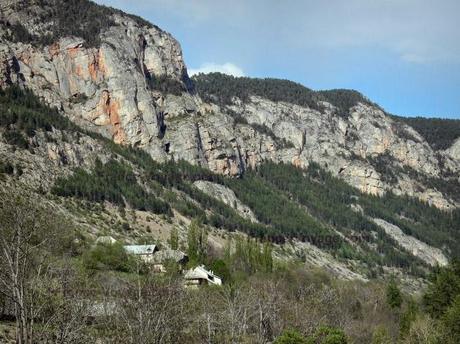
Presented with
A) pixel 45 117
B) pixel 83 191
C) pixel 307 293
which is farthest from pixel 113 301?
pixel 45 117

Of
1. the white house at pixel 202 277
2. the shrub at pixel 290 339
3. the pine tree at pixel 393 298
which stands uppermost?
the white house at pixel 202 277

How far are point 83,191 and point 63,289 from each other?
124 meters

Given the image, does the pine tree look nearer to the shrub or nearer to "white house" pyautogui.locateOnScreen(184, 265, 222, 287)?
"white house" pyautogui.locateOnScreen(184, 265, 222, 287)

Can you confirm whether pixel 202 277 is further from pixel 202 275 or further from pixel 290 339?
pixel 290 339

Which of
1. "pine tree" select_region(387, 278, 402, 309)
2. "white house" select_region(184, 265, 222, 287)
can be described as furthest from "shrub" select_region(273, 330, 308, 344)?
"pine tree" select_region(387, 278, 402, 309)

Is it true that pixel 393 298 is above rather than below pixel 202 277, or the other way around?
below

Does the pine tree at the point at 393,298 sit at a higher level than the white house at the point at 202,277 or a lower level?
lower

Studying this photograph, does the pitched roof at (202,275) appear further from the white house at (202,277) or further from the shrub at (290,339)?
the shrub at (290,339)

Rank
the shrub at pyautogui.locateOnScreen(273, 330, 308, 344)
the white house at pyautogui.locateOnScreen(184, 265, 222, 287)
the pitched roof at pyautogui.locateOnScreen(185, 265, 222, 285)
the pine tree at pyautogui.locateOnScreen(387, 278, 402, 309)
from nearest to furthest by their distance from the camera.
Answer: the shrub at pyautogui.locateOnScreen(273, 330, 308, 344)
the white house at pyautogui.locateOnScreen(184, 265, 222, 287)
the pitched roof at pyautogui.locateOnScreen(185, 265, 222, 285)
the pine tree at pyautogui.locateOnScreen(387, 278, 402, 309)

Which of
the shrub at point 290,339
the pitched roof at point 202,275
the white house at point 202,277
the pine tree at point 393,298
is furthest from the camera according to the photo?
the pine tree at point 393,298

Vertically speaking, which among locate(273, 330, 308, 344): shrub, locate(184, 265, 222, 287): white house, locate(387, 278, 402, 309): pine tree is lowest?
locate(387, 278, 402, 309): pine tree

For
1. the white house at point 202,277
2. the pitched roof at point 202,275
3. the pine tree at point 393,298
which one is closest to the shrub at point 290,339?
the white house at point 202,277

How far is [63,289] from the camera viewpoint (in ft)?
107

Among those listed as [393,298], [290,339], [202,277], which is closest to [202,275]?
[202,277]
